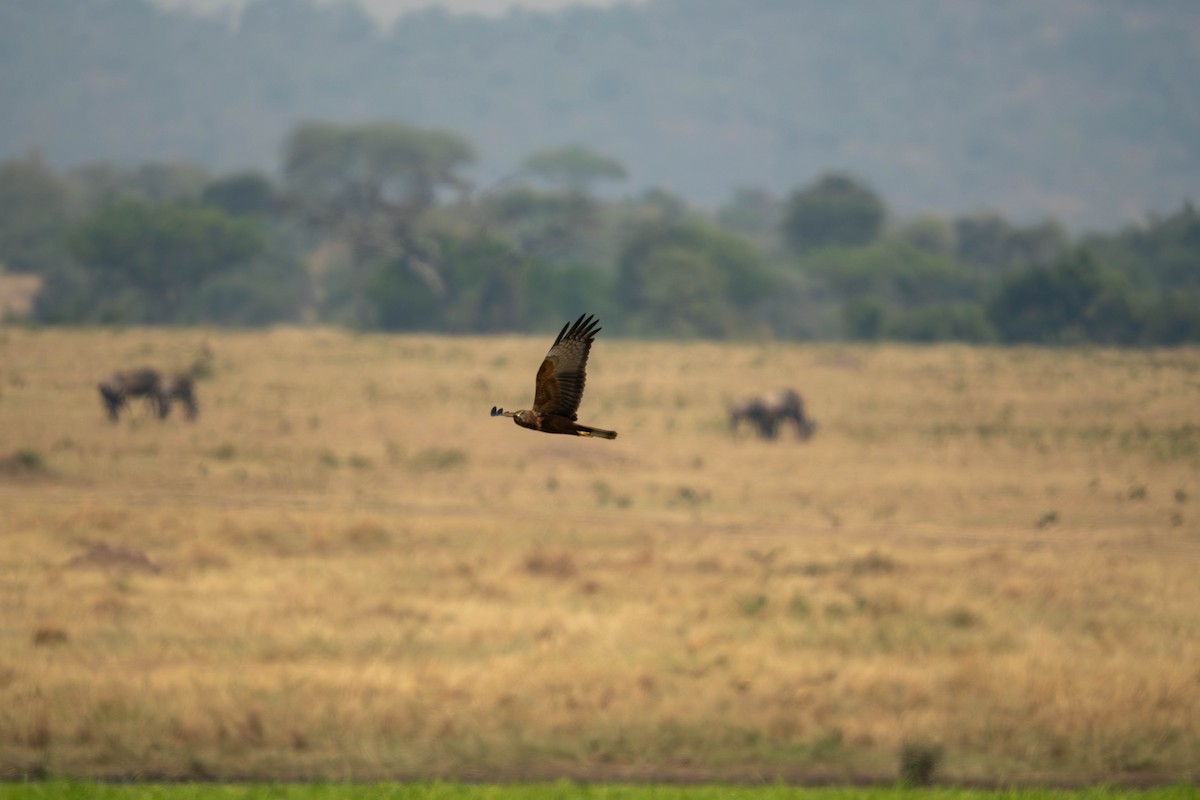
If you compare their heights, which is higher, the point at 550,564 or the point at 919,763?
the point at 550,564

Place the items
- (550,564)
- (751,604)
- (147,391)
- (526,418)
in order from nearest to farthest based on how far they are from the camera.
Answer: (526,418) < (751,604) < (550,564) < (147,391)

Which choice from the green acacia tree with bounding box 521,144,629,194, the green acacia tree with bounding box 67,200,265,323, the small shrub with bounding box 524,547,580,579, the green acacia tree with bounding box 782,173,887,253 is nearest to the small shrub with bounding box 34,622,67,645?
the small shrub with bounding box 524,547,580,579

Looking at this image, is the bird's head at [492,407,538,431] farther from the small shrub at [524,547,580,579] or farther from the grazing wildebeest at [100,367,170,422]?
the grazing wildebeest at [100,367,170,422]

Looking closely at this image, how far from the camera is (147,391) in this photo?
45000 millimetres

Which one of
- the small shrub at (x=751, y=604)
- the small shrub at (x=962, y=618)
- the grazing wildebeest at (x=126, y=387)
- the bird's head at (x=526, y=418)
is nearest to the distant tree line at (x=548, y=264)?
the grazing wildebeest at (x=126, y=387)

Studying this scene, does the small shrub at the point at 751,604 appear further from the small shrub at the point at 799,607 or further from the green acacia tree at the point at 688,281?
the green acacia tree at the point at 688,281

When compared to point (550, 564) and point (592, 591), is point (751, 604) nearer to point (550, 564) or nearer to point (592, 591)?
A: point (592, 591)

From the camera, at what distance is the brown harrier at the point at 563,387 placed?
7184mm

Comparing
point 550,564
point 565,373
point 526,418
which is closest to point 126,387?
point 550,564

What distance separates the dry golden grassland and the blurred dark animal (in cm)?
48

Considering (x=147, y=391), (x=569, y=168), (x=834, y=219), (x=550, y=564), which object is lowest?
(x=550, y=564)

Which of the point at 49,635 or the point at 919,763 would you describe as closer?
the point at 919,763

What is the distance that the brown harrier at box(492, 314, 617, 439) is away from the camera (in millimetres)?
7184

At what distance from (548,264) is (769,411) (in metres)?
61.9
